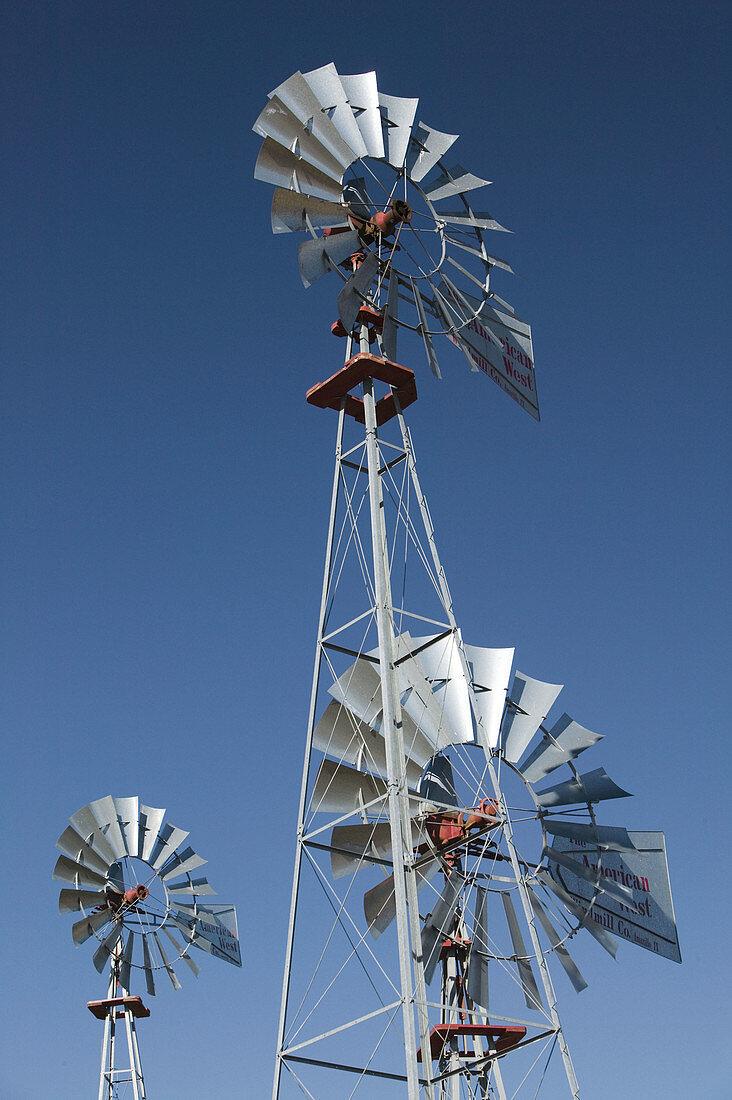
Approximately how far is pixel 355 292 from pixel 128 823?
11.4 meters

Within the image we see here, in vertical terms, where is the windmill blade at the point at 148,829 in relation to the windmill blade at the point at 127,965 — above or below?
above

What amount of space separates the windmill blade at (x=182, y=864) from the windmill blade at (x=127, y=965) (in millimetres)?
1239

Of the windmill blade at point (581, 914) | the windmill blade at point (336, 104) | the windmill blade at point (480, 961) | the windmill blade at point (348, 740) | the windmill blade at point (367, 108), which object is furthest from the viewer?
the windmill blade at point (480, 961)

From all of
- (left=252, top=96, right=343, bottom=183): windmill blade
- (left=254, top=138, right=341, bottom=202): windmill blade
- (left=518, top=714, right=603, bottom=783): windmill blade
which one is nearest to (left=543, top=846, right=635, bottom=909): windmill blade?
(left=518, top=714, right=603, bottom=783): windmill blade

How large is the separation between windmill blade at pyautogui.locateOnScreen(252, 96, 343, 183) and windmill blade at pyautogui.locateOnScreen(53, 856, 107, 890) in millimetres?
12997

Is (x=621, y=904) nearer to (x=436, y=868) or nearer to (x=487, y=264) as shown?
→ (x=436, y=868)

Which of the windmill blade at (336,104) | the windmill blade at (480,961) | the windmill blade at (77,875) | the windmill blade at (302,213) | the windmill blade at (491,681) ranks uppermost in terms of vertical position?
the windmill blade at (336,104)

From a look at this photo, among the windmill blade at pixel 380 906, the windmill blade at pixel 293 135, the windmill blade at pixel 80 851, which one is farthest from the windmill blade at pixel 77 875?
the windmill blade at pixel 293 135

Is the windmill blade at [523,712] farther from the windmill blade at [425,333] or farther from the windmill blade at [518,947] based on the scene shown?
the windmill blade at [425,333]

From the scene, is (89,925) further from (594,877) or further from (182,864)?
(594,877)

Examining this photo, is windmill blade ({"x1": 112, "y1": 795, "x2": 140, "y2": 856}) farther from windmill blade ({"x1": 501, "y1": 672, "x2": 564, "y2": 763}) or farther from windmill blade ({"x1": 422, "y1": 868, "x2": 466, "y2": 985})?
windmill blade ({"x1": 501, "y1": 672, "x2": 564, "y2": 763})

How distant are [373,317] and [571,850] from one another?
7.94m

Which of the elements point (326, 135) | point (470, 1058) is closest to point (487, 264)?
point (326, 135)

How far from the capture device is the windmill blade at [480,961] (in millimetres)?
17000
